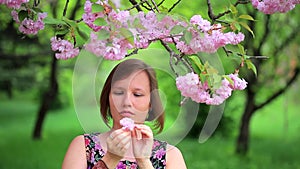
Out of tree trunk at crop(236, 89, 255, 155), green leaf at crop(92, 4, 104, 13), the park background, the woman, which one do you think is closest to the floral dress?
the woman

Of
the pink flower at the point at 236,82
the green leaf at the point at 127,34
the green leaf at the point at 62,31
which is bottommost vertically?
the pink flower at the point at 236,82

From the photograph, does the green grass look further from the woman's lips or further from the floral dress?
the woman's lips

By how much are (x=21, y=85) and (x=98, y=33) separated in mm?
9942

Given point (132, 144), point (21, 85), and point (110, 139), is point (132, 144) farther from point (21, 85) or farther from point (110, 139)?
point (21, 85)

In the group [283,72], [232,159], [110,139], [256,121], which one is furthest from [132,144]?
[256,121]

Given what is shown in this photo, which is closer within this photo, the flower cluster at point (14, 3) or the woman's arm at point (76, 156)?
the woman's arm at point (76, 156)

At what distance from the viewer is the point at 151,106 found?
2.08 meters

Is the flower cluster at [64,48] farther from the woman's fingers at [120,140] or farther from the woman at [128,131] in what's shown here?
the woman's fingers at [120,140]

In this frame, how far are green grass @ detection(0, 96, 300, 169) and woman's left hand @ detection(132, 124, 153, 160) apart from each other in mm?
4474

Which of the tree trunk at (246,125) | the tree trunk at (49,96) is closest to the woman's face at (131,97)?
the tree trunk at (49,96)

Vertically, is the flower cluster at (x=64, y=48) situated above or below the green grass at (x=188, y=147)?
above

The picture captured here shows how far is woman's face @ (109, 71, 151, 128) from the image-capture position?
1.97m

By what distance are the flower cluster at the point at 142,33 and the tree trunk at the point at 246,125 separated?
257 inches

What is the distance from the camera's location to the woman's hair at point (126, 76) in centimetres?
206
